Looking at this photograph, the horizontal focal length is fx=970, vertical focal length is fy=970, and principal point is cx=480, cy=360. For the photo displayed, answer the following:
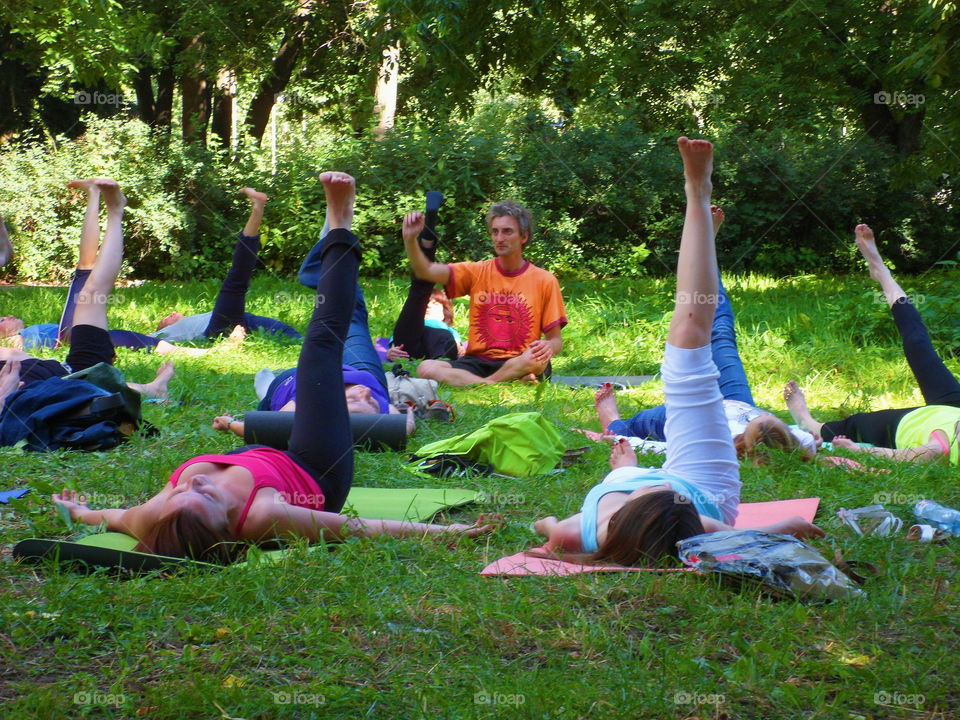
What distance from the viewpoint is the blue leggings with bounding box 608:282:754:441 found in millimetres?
5266

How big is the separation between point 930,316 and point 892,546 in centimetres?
536

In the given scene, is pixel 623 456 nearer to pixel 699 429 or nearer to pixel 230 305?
pixel 699 429

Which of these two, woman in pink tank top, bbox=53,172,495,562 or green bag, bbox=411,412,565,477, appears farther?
green bag, bbox=411,412,565,477

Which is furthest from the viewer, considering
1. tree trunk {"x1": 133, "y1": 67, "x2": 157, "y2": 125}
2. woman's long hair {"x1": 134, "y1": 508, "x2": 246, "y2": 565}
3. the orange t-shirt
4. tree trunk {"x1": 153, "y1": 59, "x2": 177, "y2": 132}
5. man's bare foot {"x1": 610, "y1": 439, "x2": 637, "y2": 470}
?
tree trunk {"x1": 133, "y1": 67, "x2": 157, "y2": 125}

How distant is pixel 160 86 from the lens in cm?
1967

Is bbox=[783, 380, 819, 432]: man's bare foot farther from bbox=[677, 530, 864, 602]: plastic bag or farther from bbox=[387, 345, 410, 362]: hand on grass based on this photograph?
bbox=[387, 345, 410, 362]: hand on grass

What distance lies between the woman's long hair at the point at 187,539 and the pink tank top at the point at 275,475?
102 mm

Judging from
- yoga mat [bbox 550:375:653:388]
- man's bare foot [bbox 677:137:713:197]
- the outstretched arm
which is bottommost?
the outstretched arm

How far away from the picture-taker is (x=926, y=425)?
16.3 ft

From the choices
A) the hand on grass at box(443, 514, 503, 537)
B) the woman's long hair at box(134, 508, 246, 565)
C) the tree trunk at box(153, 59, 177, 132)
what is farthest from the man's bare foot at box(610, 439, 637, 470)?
the tree trunk at box(153, 59, 177, 132)

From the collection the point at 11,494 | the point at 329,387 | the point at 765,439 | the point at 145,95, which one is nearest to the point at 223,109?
the point at 145,95

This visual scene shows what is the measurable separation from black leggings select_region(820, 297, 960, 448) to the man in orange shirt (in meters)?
2.43

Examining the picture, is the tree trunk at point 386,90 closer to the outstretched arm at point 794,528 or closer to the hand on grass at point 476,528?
the hand on grass at point 476,528

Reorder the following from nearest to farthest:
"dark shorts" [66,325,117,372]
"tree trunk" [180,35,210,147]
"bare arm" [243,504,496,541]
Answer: "bare arm" [243,504,496,541] < "dark shorts" [66,325,117,372] < "tree trunk" [180,35,210,147]
